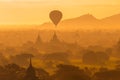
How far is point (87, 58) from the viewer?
387 ft

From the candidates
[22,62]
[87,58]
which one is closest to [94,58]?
[87,58]

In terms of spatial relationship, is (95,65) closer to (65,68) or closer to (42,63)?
(42,63)

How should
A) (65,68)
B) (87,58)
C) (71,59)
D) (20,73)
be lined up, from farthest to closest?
(71,59) → (87,58) → (65,68) → (20,73)

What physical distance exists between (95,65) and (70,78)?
123 ft

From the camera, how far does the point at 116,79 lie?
7788 centimetres

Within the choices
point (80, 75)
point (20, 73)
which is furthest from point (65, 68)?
point (20, 73)

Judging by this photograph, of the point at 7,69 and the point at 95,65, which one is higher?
the point at 7,69

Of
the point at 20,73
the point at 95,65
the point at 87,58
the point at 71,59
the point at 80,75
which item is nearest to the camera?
the point at 20,73

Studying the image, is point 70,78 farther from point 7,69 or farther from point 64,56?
point 64,56

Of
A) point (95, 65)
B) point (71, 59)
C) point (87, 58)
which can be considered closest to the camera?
point (95, 65)

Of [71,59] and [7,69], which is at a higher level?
[7,69]

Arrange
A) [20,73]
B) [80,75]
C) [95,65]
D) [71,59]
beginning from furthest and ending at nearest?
[71,59] < [95,65] < [80,75] < [20,73]

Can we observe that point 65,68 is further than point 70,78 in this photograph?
Yes

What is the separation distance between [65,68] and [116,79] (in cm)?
982
